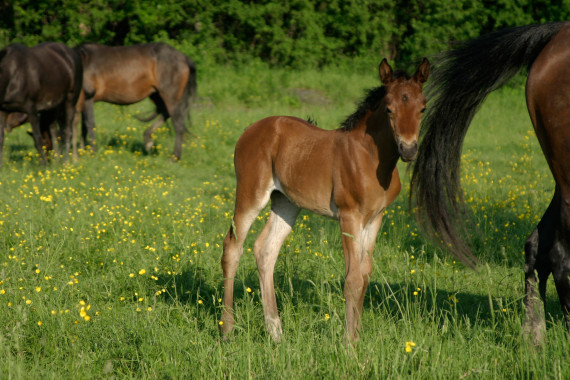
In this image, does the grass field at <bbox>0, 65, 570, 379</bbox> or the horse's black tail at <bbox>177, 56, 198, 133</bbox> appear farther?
the horse's black tail at <bbox>177, 56, 198, 133</bbox>

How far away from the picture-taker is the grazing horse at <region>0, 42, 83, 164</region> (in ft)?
30.7

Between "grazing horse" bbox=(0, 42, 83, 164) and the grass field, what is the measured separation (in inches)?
30.6

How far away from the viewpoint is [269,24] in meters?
24.5

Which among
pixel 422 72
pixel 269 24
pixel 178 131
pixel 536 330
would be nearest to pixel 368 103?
pixel 422 72

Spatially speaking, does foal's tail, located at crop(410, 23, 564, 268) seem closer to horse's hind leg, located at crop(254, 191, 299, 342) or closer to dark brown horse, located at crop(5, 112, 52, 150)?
horse's hind leg, located at crop(254, 191, 299, 342)

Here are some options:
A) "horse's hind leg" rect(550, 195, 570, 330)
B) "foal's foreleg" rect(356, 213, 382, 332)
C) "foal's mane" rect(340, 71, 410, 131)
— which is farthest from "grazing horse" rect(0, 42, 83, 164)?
"horse's hind leg" rect(550, 195, 570, 330)

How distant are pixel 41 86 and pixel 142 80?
9.17 feet

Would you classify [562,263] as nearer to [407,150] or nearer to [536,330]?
[536,330]

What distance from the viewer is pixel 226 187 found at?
9.30m

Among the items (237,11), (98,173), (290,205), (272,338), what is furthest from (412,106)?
(237,11)

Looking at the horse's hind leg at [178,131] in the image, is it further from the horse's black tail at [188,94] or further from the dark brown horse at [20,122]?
the dark brown horse at [20,122]

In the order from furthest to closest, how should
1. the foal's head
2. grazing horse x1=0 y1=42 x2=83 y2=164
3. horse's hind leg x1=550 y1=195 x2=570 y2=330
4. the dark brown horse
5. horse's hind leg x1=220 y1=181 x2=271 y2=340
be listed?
the dark brown horse → grazing horse x1=0 y1=42 x2=83 y2=164 → horse's hind leg x1=220 y1=181 x2=271 y2=340 → horse's hind leg x1=550 y1=195 x2=570 y2=330 → the foal's head

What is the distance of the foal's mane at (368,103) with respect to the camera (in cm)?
378

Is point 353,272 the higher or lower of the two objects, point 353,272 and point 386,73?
the lower
